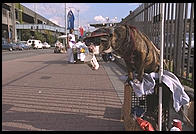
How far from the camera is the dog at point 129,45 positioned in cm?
273

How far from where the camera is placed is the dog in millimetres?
2729

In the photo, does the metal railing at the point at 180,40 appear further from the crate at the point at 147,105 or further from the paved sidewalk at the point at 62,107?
the paved sidewalk at the point at 62,107

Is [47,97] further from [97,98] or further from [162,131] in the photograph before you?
[162,131]

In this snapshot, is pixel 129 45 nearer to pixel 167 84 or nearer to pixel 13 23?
pixel 167 84

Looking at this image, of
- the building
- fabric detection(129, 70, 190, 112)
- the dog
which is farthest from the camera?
the building

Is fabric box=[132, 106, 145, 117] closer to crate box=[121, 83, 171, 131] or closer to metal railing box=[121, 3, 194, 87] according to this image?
crate box=[121, 83, 171, 131]

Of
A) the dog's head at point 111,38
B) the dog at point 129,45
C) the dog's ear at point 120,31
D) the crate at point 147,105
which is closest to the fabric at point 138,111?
the crate at point 147,105

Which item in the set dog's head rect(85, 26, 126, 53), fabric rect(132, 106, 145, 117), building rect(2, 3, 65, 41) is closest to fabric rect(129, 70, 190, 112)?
fabric rect(132, 106, 145, 117)

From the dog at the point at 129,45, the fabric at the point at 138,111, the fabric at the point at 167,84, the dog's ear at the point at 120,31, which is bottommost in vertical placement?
the fabric at the point at 138,111

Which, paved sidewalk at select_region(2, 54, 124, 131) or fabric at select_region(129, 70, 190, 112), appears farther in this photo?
paved sidewalk at select_region(2, 54, 124, 131)

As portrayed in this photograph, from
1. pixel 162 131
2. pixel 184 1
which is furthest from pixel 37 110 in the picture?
pixel 184 1

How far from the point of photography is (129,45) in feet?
8.96

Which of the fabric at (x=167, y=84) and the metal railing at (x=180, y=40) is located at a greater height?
the metal railing at (x=180, y=40)

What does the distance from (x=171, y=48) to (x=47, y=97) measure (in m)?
3.18
